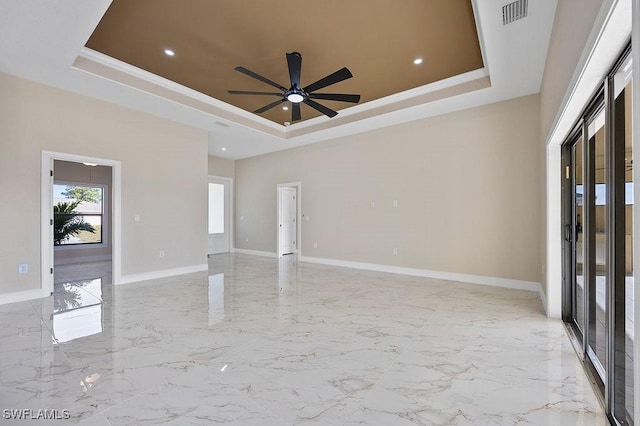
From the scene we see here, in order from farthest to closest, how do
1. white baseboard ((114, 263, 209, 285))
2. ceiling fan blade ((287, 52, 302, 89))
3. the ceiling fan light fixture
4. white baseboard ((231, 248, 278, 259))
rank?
white baseboard ((231, 248, 278, 259))
white baseboard ((114, 263, 209, 285))
the ceiling fan light fixture
ceiling fan blade ((287, 52, 302, 89))

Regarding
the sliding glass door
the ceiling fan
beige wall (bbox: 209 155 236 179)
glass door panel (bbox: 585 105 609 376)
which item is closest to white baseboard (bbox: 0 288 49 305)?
the ceiling fan

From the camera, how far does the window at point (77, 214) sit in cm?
742

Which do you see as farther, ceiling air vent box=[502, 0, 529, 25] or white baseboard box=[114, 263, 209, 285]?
white baseboard box=[114, 263, 209, 285]

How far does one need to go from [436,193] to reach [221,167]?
6.26 m

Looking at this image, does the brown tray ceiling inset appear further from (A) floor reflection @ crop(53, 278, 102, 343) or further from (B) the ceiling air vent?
(A) floor reflection @ crop(53, 278, 102, 343)

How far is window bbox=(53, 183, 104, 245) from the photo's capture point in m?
7.42

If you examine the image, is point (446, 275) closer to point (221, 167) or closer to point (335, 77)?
point (335, 77)

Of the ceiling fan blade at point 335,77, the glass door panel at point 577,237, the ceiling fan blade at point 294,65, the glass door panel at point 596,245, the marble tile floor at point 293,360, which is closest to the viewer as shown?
the marble tile floor at point 293,360

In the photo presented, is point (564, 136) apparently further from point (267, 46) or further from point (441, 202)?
point (267, 46)

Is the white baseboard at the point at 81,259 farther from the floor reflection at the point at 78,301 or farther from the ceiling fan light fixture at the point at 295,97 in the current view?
the ceiling fan light fixture at the point at 295,97

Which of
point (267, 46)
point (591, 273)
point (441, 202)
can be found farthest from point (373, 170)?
point (591, 273)

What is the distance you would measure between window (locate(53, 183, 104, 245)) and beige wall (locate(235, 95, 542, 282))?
5676 millimetres

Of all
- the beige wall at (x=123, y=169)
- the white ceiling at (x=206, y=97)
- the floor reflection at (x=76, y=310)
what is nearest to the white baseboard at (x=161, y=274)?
the beige wall at (x=123, y=169)

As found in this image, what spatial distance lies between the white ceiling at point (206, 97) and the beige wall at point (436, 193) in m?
0.41
